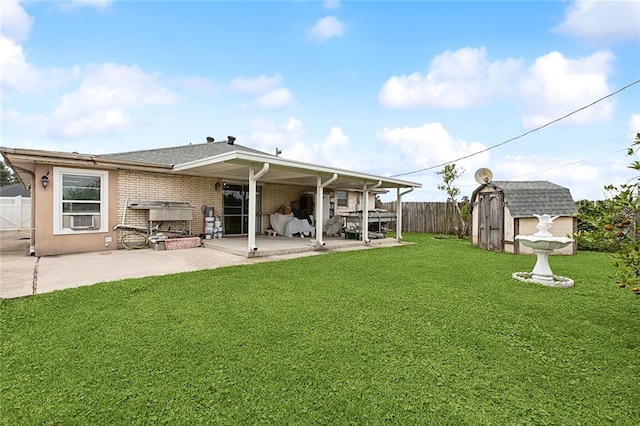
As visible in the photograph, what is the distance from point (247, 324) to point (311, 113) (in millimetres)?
11127

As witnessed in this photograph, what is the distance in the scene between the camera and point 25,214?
1600 centimetres

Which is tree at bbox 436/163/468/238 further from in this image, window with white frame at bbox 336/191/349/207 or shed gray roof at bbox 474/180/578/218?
window with white frame at bbox 336/191/349/207

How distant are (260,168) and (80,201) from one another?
4.73 m

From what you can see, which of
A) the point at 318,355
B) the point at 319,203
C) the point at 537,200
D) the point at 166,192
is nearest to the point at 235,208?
the point at 166,192

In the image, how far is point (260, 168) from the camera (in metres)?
8.20

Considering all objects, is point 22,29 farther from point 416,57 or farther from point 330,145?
point 330,145

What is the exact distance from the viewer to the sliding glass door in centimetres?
1102

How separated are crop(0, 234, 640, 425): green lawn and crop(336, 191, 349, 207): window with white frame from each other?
10.6 meters

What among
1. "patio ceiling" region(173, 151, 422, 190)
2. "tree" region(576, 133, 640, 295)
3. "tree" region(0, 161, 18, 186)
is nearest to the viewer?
"tree" region(576, 133, 640, 295)

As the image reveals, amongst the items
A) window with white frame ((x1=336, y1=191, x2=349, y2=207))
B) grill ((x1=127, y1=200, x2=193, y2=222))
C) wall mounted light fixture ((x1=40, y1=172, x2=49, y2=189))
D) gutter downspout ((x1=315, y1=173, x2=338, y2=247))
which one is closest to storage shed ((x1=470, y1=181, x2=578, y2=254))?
gutter downspout ((x1=315, y1=173, x2=338, y2=247))

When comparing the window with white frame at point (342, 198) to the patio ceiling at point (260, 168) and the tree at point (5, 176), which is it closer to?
the patio ceiling at point (260, 168)

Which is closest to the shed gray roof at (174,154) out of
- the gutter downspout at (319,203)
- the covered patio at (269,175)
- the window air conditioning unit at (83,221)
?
the covered patio at (269,175)

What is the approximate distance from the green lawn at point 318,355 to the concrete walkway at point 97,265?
0.72 meters

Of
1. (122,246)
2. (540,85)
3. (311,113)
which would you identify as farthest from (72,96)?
(540,85)
